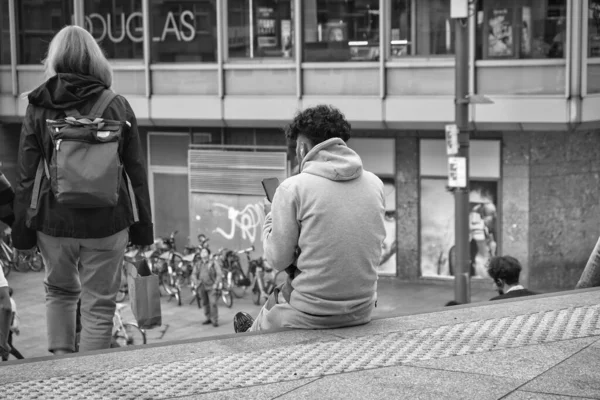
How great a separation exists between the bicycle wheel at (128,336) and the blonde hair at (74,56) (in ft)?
33.6

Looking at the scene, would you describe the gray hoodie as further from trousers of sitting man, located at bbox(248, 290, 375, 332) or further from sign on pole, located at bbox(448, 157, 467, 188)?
sign on pole, located at bbox(448, 157, 467, 188)

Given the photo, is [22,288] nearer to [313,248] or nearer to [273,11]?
[273,11]

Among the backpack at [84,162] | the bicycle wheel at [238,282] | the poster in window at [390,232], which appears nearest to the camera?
the backpack at [84,162]

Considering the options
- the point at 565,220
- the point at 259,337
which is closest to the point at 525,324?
the point at 259,337

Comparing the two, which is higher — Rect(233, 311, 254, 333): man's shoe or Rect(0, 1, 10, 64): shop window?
Rect(0, 1, 10, 64): shop window

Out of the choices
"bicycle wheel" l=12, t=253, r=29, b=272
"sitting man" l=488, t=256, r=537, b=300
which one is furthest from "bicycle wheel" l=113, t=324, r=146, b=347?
"bicycle wheel" l=12, t=253, r=29, b=272

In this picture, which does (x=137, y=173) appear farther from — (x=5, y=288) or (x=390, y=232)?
(x=390, y=232)

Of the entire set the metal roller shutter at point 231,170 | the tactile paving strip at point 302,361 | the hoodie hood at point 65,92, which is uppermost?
the hoodie hood at point 65,92

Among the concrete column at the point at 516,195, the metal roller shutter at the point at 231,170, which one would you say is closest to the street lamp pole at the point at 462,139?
the concrete column at the point at 516,195

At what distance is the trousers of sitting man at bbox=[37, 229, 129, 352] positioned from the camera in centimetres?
495

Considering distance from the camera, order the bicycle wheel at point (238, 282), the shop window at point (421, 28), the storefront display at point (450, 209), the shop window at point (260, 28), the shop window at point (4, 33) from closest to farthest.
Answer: the shop window at point (421, 28) < the storefront display at point (450, 209) < the bicycle wheel at point (238, 282) < the shop window at point (260, 28) < the shop window at point (4, 33)

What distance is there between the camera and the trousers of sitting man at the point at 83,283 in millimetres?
4953

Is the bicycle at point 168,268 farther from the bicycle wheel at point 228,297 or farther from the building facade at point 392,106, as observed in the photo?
the building facade at point 392,106

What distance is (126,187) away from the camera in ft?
16.6
